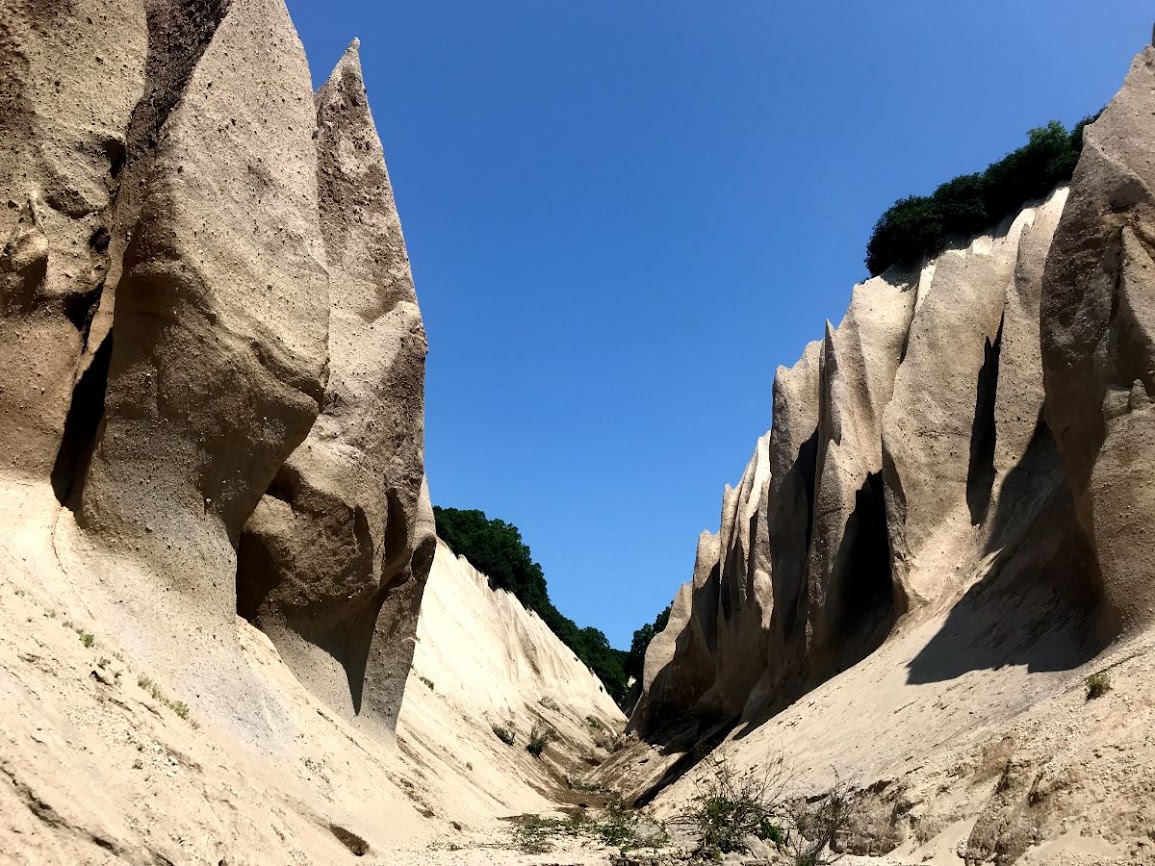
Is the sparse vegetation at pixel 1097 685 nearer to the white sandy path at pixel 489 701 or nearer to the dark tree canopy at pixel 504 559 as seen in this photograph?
the white sandy path at pixel 489 701

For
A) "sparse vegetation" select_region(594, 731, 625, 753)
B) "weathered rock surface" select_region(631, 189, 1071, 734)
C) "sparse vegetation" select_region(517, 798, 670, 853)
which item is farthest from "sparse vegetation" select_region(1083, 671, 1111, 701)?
"sparse vegetation" select_region(594, 731, 625, 753)

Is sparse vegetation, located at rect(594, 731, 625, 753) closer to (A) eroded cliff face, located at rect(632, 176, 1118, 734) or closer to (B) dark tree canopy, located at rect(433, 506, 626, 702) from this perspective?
(B) dark tree canopy, located at rect(433, 506, 626, 702)

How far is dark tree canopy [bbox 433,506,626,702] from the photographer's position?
38.6 meters

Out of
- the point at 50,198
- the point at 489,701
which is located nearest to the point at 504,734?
the point at 489,701

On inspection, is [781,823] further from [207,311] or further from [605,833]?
[207,311]

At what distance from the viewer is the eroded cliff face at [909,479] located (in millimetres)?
13273

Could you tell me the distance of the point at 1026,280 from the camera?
604 inches

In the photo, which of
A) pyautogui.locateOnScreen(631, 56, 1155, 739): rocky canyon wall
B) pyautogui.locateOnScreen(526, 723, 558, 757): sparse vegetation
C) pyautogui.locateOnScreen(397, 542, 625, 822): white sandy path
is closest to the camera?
pyautogui.locateOnScreen(631, 56, 1155, 739): rocky canyon wall

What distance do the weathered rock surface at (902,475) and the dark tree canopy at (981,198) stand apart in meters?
0.94

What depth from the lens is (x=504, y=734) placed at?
23016 mm

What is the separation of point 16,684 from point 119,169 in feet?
17.3

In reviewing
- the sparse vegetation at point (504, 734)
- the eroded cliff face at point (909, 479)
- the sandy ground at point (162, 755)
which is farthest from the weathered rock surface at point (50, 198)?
the sparse vegetation at point (504, 734)

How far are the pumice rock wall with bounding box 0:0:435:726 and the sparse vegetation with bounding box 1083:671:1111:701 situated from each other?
6.99 m

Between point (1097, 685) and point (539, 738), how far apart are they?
20.2 metres
